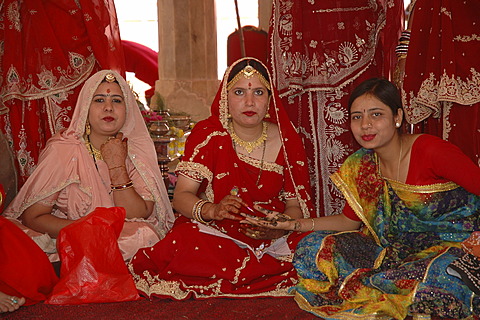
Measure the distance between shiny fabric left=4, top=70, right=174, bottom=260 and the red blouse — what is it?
54.1 inches

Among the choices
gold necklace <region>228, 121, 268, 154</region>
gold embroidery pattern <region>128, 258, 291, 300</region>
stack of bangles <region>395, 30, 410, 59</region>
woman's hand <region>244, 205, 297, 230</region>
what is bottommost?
gold embroidery pattern <region>128, 258, 291, 300</region>

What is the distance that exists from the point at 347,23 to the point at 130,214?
63.9 inches

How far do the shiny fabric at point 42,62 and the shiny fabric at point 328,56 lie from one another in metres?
1.10

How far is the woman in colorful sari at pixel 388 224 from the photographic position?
2363 millimetres

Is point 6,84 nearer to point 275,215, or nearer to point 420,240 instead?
point 275,215

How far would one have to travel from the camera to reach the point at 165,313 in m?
2.59

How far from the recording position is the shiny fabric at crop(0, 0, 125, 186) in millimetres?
3725

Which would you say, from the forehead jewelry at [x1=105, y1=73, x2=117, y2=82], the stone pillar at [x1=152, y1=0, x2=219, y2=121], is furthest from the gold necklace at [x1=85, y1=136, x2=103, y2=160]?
the stone pillar at [x1=152, y1=0, x2=219, y2=121]

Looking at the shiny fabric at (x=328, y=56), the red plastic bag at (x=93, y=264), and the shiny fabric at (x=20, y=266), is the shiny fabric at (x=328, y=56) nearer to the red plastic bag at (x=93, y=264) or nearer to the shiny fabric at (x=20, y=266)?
the red plastic bag at (x=93, y=264)

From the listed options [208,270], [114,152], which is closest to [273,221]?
[208,270]

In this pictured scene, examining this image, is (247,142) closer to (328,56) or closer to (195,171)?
(195,171)

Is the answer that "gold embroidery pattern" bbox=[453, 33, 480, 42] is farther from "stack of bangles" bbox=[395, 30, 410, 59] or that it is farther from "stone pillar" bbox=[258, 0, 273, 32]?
"stone pillar" bbox=[258, 0, 273, 32]

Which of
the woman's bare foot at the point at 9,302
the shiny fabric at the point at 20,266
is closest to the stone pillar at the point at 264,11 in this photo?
the shiny fabric at the point at 20,266

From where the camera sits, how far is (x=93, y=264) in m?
2.73
